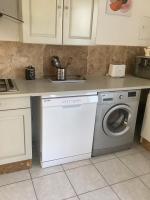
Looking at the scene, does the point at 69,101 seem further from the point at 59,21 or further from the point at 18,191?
the point at 18,191

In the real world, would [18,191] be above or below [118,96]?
below

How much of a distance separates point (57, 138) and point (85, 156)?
484 mm

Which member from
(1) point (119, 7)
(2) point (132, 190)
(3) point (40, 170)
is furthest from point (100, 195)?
(1) point (119, 7)

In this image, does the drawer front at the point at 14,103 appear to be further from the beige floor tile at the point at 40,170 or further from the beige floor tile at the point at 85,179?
the beige floor tile at the point at 85,179

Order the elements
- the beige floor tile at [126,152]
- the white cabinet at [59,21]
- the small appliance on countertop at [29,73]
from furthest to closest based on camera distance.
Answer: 1. the beige floor tile at [126,152]
2. the small appliance on countertop at [29,73]
3. the white cabinet at [59,21]

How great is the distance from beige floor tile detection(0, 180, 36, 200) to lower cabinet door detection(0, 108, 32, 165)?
24 cm

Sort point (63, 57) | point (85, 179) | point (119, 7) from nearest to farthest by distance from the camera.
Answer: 1. point (85, 179)
2. point (63, 57)
3. point (119, 7)

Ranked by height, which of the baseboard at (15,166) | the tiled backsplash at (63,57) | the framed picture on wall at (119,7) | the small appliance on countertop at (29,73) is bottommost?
the baseboard at (15,166)

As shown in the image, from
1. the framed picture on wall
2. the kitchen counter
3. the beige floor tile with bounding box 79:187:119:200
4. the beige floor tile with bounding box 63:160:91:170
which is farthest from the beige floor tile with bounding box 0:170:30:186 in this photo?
the framed picture on wall

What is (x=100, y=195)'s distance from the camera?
179 centimetres

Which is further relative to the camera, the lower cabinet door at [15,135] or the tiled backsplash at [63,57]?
the tiled backsplash at [63,57]

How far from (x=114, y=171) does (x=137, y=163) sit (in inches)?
13.6

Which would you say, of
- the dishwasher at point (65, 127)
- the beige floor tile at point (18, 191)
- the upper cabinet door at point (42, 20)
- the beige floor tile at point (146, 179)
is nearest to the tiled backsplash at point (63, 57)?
the upper cabinet door at point (42, 20)

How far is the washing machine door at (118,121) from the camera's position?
2.25 meters
